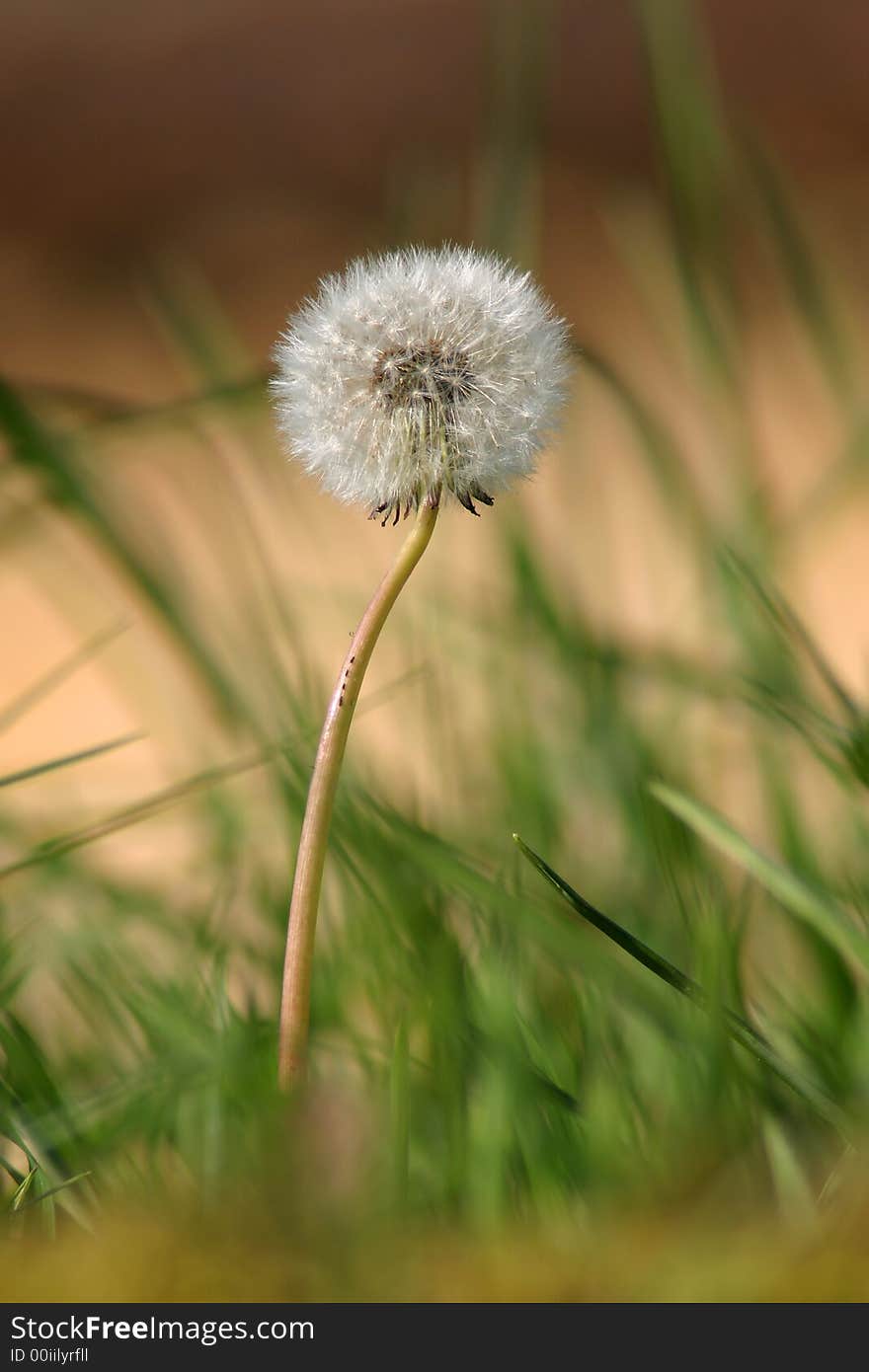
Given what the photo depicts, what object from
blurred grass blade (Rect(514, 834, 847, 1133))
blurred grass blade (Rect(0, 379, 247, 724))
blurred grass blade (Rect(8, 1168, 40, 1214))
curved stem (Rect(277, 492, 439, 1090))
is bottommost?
blurred grass blade (Rect(514, 834, 847, 1133))

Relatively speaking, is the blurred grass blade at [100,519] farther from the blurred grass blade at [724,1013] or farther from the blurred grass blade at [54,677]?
the blurred grass blade at [724,1013]

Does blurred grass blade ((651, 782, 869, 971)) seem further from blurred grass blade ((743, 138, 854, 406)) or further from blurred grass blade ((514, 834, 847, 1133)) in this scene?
blurred grass blade ((743, 138, 854, 406))

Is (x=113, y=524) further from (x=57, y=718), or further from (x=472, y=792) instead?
(x=57, y=718)

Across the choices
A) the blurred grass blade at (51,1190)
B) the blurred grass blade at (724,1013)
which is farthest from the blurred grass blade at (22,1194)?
the blurred grass blade at (724,1013)

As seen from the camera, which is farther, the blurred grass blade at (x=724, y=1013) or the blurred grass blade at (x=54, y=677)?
the blurred grass blade at (x=54, y=677)

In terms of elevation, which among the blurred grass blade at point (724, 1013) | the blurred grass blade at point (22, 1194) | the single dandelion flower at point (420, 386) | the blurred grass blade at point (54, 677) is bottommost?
the blurred grass blade at point (724, 1013)

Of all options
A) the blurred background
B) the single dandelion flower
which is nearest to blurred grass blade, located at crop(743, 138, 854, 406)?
the blurred background
